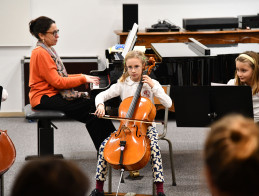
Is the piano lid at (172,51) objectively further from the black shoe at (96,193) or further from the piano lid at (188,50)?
the black shoe at (96,193)

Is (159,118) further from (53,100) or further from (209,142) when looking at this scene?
(209,142)

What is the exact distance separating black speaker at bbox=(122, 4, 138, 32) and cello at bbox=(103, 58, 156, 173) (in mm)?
2578

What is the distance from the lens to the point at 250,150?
2.91 ft

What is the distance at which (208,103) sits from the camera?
2785 mm

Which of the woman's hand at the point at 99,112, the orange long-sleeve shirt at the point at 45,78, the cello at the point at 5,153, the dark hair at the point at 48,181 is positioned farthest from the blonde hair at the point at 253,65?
the dark hair at the point at 48,181

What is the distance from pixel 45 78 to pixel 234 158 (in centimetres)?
299

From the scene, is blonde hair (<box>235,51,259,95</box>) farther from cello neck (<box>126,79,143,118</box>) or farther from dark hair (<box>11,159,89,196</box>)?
dark hair (<box>11,159,89,196</box>)

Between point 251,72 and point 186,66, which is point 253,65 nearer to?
point 251,72

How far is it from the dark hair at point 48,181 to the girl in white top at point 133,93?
2.22 m

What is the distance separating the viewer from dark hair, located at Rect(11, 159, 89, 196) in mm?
809

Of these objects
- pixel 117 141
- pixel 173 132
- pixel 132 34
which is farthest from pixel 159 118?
pixel 117 141

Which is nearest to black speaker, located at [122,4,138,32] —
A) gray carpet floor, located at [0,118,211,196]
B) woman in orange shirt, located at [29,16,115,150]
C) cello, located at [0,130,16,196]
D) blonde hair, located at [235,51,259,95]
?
gray carpet floor, located at [0,118,211,196]

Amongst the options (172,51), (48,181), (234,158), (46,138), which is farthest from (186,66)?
(48,181)

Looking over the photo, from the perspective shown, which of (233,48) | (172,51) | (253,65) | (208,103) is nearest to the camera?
(208,103)
